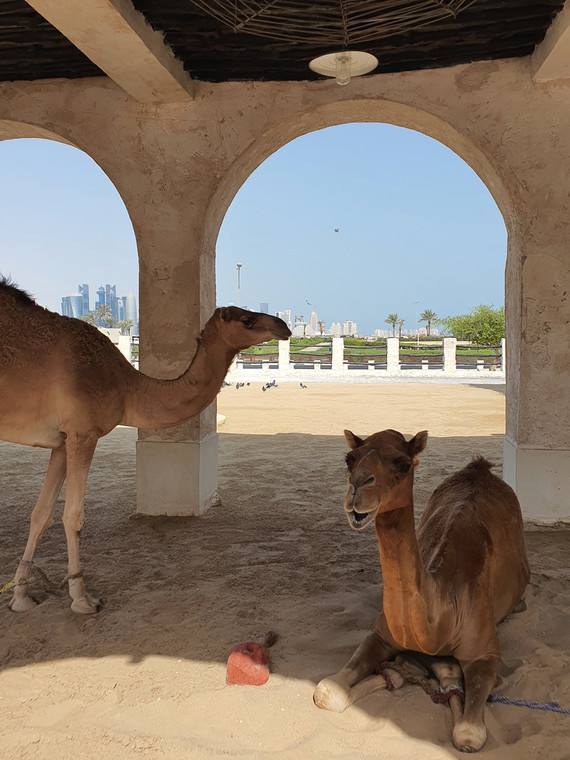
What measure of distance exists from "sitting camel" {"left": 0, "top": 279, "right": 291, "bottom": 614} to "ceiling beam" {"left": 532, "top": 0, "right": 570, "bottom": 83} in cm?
327

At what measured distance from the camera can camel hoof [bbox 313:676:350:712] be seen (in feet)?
8.87

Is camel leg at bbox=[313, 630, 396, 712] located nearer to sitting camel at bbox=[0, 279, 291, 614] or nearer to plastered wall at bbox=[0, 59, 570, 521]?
sitting camel at bbox=[0, 279, 291, 614]

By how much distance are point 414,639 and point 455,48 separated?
202 inches

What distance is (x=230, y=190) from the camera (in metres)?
6.54

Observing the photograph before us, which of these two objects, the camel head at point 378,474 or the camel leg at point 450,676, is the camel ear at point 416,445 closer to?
the camel head at point 378,474

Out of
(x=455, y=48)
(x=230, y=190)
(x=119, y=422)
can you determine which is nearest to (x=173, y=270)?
(x=230, y=190)

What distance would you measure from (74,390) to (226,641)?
72.7 inches

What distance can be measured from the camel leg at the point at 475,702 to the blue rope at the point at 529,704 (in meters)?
0.17

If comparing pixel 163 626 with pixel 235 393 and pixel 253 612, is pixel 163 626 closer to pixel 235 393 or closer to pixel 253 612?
pixel 253 612

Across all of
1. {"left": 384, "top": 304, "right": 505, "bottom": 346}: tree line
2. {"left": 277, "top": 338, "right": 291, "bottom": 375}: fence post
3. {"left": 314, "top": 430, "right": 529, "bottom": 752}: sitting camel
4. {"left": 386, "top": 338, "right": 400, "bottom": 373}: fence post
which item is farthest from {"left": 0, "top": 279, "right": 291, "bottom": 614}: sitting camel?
{"left": 384, "top": 304, "right": 505, "bottom": 346}: tree line

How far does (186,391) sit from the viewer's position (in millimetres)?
4297

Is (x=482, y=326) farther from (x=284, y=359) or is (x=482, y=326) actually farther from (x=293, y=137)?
(x=293, y=137)

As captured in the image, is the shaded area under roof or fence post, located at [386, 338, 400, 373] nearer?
the shaded area under roof

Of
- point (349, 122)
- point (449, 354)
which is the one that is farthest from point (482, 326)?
point (349, 122)
